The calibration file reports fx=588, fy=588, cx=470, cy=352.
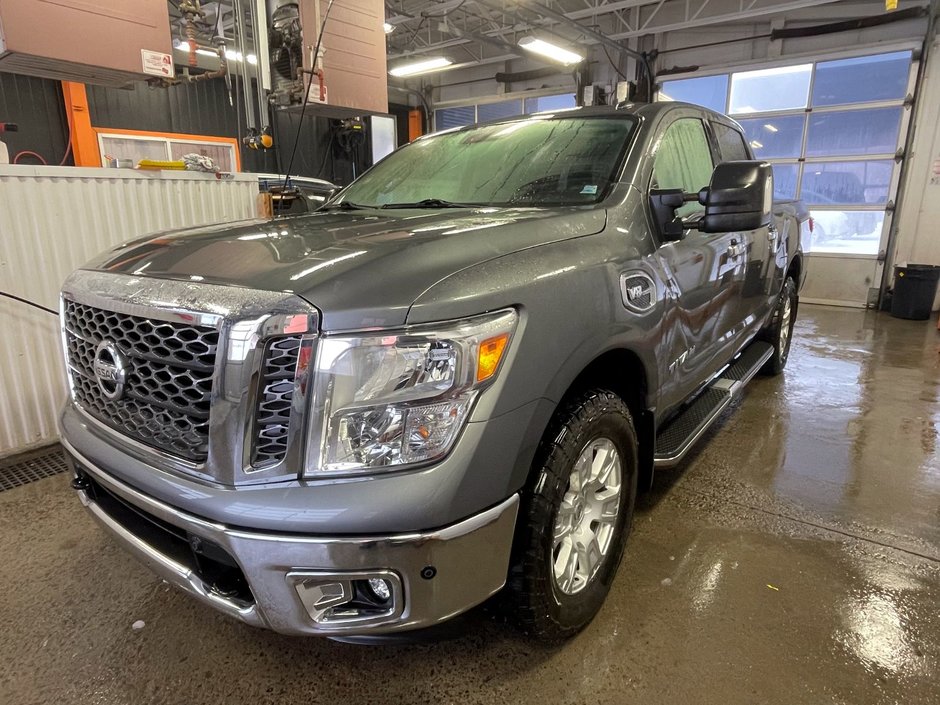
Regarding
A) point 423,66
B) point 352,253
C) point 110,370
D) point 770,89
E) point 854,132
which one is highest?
point 423,66

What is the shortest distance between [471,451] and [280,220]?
1317 millimetres

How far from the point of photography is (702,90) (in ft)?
31.7

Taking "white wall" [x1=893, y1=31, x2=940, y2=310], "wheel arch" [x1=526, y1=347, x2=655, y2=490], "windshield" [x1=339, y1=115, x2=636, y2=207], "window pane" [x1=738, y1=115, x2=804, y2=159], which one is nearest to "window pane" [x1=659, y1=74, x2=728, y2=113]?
"window pane" [x1=738, y1=115, x2=804, y2=159]

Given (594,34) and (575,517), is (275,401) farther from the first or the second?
(594,34)

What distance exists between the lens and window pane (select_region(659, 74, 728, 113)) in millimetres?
9352

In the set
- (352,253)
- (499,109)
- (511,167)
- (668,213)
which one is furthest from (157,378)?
(499,109)

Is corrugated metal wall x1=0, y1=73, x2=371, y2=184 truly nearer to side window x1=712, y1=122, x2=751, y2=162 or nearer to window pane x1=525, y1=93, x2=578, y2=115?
window pane x1=525, y1=93, x2=578, y2=115

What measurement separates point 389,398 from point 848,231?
939 cm

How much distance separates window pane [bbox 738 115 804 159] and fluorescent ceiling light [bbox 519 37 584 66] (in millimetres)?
2865

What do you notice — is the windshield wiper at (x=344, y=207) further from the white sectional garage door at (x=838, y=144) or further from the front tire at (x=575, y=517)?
the white sectional garage door at (x=838, y=144)

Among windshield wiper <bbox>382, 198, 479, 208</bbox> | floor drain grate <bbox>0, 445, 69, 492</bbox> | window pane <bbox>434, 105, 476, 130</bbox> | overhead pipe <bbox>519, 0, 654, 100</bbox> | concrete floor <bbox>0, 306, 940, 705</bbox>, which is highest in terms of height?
overhead pipe <bbox>519, 0, 654, 100</bbox>

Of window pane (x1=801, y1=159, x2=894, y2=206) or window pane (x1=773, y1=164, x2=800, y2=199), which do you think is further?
window pane (x1=773, y1=164, x2=800, y2=199)

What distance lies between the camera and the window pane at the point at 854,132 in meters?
7.95

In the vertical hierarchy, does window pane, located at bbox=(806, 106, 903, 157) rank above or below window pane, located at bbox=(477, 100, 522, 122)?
below
